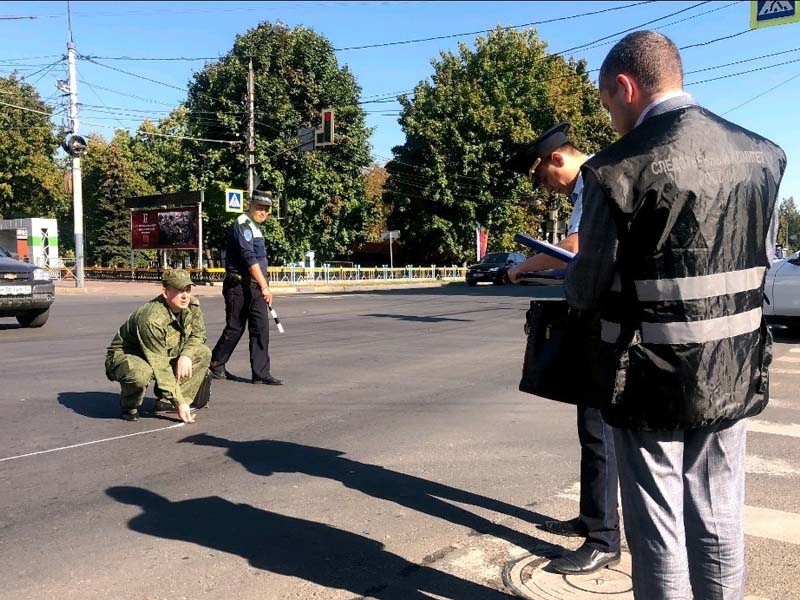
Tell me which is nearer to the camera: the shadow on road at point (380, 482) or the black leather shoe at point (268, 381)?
the shadow on road at point (380, 482)

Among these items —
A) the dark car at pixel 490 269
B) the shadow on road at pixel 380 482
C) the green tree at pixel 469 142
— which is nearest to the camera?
the shadow on road at pixel 380 482

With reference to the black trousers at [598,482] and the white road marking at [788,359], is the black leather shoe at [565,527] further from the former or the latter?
the white road marking at [788,359]

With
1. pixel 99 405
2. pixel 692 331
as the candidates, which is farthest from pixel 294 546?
pixel 99 405

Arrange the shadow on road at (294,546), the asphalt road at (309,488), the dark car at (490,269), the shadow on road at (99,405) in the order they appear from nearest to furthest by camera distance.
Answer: the shadow on road at (294,546) < the asphalt road at (309,488) < the shadow on road at (99,405) < the dark car at (490,269)

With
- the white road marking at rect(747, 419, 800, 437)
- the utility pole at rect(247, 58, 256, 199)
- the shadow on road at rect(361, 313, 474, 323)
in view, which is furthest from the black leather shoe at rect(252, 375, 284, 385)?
the utility pole at rect(247, 58, 256, 199)

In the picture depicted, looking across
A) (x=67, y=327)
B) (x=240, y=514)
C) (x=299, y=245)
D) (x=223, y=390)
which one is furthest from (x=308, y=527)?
(x=299, y=245)

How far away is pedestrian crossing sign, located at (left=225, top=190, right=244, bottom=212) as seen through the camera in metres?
25.8

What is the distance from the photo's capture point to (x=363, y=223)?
1400 inches

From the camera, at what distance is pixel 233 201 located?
2600 centimetres

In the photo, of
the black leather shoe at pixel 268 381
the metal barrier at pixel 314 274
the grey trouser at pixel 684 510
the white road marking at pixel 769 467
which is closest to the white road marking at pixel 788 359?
the white road marking at pixel 769 467

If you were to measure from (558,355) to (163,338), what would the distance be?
4.03 meters

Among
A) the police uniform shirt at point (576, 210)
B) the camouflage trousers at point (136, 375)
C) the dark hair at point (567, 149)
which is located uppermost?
the dark hair at point (567, 149)

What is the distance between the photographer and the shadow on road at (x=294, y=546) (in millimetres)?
3031

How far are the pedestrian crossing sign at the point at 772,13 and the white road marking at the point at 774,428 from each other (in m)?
8.83
